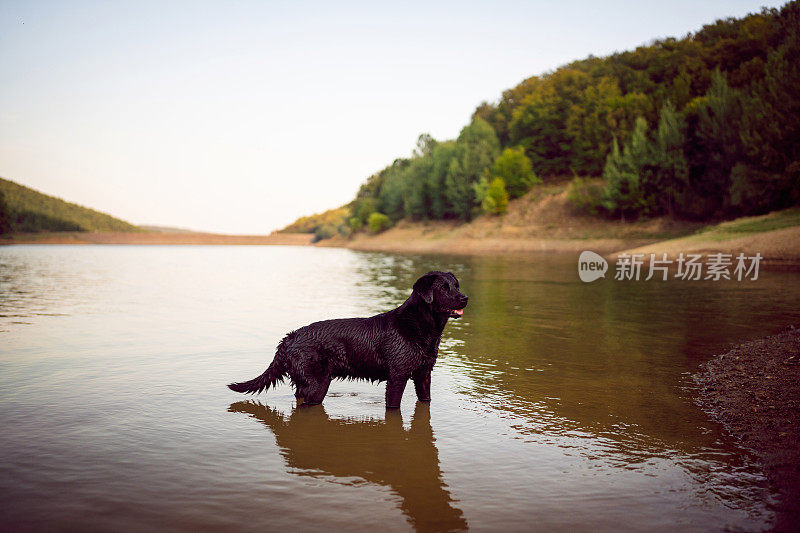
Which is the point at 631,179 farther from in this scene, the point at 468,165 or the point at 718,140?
the point at 468,165

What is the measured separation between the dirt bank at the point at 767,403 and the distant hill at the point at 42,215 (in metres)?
141

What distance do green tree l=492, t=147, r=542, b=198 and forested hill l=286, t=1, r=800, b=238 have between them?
0.61 ft

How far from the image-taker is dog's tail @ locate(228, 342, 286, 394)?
Answer: 27.2ft

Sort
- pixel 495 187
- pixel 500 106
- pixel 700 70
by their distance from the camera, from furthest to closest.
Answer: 1. pixel 500 106
2. pixel 495 187
3. pixel 700 70

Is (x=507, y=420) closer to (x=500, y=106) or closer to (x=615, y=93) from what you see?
(x=615, y=93)

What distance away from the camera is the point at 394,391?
317 inches

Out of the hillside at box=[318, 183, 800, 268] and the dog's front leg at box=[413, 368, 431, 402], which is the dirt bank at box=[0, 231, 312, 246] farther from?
the dog's front leg at box=[413, 368, 431, 402]

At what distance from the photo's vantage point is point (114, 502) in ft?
16.8

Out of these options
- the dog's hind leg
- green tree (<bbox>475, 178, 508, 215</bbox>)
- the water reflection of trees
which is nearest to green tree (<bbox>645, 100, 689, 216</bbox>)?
green tree (<bbox>475, 178, 508, 215</bbox>)

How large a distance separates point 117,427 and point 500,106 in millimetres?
132247

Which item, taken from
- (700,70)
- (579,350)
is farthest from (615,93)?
(579,350)

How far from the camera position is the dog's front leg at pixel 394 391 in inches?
315

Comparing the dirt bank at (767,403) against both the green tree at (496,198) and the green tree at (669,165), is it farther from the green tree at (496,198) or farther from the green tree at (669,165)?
the green tree at (496,198)

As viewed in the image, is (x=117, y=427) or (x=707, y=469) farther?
(x=117, y=427)
